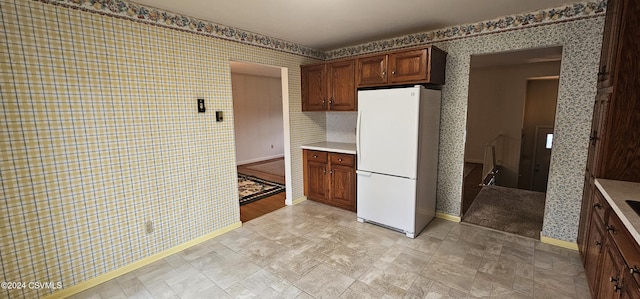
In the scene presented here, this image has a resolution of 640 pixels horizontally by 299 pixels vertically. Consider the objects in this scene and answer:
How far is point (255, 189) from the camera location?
4.81m

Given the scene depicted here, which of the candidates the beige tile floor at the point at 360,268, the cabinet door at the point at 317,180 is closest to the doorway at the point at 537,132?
the beige tile floor at the point at 360,268

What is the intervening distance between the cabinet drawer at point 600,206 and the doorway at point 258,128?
3.72 m

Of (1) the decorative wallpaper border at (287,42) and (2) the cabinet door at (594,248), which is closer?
(2) the cabinet door at (594,248)

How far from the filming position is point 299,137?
13.3 ft

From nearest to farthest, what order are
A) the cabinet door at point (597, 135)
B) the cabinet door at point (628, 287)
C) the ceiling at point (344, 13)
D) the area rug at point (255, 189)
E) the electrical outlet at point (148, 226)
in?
the cabinet door at point (628, 287) < the cabinet door at point (597, 135) < the ceiling at point (344, 13) < the electrical outlet at point (148, 226) < the area rug at point (255, 189)

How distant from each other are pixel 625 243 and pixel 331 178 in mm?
2828

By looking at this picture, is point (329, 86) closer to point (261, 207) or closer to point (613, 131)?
point (261, 207)

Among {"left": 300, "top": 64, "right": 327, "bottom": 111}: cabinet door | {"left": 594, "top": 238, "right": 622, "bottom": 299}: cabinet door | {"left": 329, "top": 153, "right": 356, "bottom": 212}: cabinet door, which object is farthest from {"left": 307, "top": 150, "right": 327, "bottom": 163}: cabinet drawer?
{"left": 594, "top": 238, "right": 622, "bottom": 299}: cabinet door

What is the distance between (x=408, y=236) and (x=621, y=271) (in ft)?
5.71

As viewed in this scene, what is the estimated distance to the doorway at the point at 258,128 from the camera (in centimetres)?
538

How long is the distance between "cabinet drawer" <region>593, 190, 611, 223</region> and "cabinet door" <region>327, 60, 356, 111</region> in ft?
7.71

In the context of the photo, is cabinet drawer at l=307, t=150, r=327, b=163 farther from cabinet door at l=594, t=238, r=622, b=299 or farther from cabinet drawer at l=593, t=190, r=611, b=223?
cabinet door at l=594, t=238, r=622, b=299

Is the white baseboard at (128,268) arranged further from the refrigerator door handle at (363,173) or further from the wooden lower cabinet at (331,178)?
the refrigerator door handle at (363,173)

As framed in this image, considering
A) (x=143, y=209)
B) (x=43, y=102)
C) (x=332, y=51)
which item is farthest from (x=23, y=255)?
(x=332, y=51)
